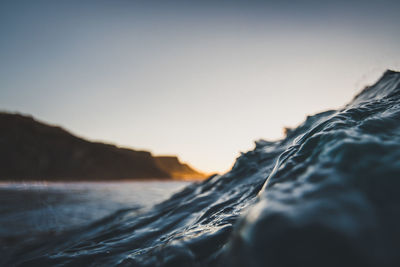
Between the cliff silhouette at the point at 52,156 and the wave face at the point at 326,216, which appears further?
the cliff silhouette at the point at 52,156

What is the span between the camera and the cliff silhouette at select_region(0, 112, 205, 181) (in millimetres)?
24453

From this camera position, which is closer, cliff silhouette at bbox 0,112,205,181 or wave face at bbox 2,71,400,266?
wave face at bbox 2,71,400,266

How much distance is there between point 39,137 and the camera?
28.7 metres

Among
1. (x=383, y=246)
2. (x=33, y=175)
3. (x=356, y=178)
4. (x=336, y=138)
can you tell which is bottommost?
(x=383, y=246)

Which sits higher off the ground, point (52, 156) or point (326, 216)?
point (52, 156)

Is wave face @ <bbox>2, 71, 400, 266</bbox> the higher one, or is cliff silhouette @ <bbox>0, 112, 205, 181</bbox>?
cliff silhouette @ <bbox>0, 112, 205, 181</bbox>

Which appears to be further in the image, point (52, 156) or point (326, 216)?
point (52, 156)

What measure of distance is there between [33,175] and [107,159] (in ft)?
44.9

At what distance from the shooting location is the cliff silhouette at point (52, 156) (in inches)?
963

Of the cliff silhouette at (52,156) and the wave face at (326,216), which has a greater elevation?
the cliff silhouette at (52,156)

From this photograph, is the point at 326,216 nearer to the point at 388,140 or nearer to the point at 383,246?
the point at 383,246

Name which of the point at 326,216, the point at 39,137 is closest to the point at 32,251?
the point at 326,216

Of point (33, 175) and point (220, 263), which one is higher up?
point (33, 175)

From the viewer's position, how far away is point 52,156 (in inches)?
1195
